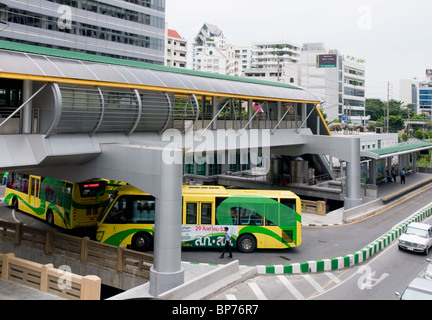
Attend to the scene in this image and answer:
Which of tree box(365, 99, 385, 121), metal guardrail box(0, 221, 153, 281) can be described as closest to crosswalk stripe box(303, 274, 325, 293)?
metal guardrail box(0, 221, 153, 281)

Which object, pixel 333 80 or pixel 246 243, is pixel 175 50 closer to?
pixel 333 80

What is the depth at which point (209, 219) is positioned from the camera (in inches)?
732

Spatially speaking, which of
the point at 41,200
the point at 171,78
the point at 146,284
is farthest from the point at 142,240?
the point at 41,200

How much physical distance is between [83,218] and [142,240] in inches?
213

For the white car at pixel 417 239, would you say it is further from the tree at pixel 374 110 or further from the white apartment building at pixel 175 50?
the tree at pixel 374 110

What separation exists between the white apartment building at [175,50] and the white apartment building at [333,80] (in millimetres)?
29265

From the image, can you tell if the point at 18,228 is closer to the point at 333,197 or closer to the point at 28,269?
the point at 28,269

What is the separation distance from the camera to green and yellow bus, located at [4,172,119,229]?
2205 centimetres

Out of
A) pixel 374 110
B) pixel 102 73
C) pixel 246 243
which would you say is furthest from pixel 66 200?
pixel 374 110

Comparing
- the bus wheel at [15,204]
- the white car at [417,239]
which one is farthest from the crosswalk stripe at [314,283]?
the bus wheel at [15,204]

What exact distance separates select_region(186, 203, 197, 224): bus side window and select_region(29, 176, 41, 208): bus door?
Result: 1100cm

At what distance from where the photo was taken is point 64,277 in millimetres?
13500

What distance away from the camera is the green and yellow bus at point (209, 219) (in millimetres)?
18516

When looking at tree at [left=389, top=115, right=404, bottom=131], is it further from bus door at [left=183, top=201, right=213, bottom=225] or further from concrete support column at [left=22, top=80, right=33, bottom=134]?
concrete support column at [left=22, top=80, right=33, bottom=134]
